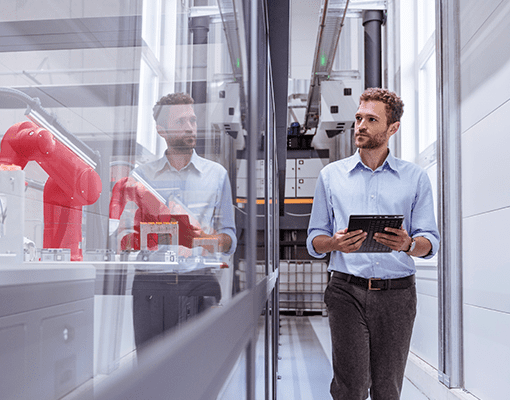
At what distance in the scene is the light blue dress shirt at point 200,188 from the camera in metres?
0.29

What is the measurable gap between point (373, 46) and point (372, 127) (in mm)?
3506

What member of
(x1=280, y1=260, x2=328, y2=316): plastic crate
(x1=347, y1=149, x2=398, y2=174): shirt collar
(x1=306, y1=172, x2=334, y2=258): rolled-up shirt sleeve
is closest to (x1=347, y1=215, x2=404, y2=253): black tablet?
(x1=306, y1=172, x2=334, y2=258): rolled-up shirt sleeve

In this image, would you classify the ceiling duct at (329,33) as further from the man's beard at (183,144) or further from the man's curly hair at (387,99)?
the man's beard at (183,144)

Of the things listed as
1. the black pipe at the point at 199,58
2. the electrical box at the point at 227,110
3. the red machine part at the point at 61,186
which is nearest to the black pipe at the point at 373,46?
the electrical box at the point at 227,110

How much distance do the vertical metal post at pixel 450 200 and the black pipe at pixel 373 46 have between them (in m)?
2.08

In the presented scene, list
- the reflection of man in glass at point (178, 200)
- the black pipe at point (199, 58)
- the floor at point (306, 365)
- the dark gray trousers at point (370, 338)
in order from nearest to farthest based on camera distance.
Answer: the reflection of man in glass at point (178, 200)
the black pipe at point (199, 58)
the dark gray trousers at point (370, 338)
the floor at point (306, 365)

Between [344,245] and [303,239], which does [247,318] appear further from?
[303,239]

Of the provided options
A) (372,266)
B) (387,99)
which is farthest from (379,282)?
(387,99)

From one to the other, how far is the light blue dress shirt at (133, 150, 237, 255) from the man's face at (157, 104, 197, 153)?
15mm

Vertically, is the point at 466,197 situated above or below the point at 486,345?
above

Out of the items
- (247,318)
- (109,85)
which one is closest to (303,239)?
(247,318)

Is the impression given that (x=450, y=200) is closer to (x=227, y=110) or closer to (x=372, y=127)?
(x=372, y=127)

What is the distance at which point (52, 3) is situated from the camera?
0.15 meters

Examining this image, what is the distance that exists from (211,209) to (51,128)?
1.02 feet
